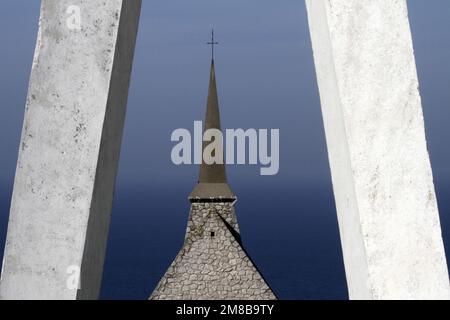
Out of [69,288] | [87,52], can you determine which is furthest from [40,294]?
[87,52]

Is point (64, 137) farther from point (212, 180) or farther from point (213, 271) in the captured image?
point (212, 180)

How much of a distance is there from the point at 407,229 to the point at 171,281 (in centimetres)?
3468

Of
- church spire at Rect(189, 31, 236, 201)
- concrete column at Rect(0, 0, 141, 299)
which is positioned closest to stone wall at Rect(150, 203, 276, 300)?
church spire at Rect(189, 31, 236, 201)

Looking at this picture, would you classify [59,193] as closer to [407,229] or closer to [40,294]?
[40,294]

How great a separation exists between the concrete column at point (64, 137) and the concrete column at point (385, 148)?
3.21 feet

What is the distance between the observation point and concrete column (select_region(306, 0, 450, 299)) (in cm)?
520

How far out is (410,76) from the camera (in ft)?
17.2

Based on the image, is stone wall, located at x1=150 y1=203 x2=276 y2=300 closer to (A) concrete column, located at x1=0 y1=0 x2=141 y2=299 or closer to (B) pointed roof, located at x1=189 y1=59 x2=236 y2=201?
(B) pointed roof, located at x1=189 y1=59 x2=236 y2=201

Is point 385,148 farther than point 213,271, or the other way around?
point 213,271

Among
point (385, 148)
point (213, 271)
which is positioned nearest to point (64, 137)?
point (385, 148)

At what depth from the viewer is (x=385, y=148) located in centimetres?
522

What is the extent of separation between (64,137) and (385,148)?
4.48 ft

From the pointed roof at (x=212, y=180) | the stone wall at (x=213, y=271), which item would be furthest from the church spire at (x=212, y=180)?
the stone wall at (x=213, y=271)
